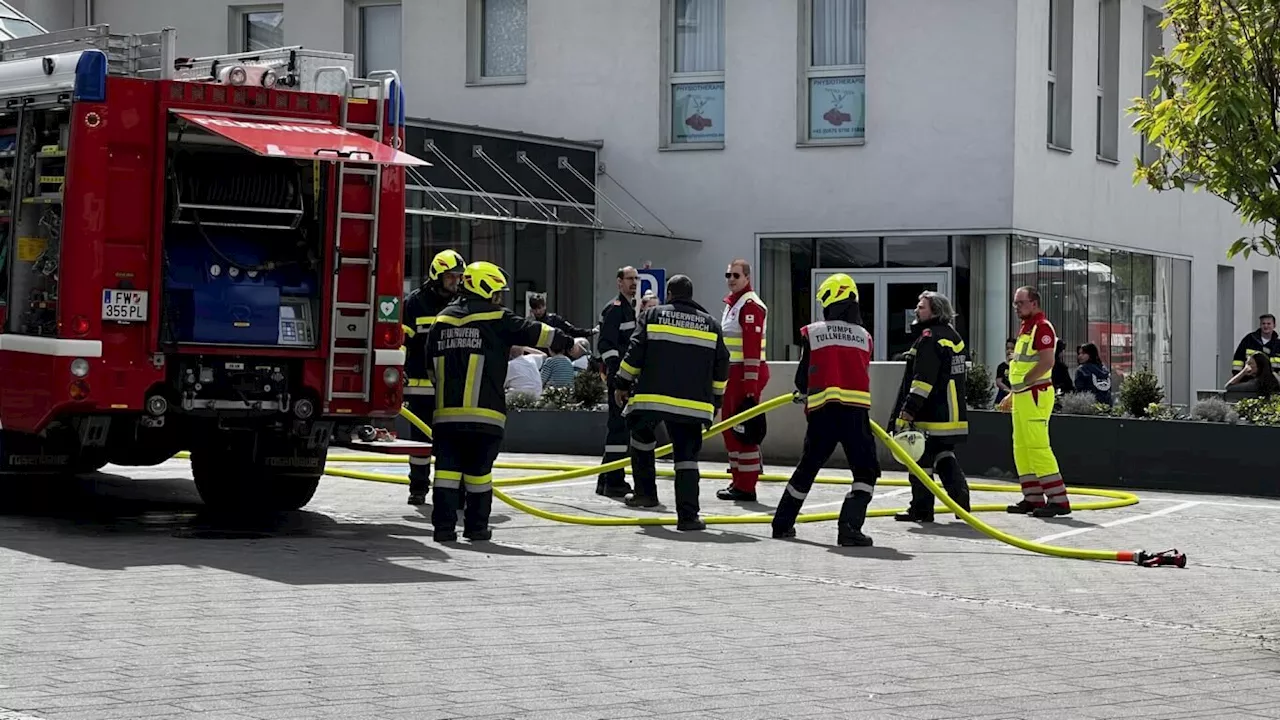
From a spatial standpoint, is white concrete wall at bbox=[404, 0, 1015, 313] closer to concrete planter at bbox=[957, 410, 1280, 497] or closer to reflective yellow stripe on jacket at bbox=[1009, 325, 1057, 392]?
concrete planter at bbox=[957, 410, 1280, 497]

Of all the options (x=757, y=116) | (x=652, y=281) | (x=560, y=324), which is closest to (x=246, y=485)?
(x=560, y=324)

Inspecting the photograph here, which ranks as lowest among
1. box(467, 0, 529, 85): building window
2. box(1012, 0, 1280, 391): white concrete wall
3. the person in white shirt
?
the person in white shirt

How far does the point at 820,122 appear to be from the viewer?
→ 27.6 m

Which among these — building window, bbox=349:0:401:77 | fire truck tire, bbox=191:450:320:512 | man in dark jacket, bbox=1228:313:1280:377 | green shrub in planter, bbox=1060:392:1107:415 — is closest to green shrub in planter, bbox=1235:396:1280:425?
green shrub in planter, bbox=1060:392:1107:415

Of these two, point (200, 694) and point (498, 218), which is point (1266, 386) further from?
point (200, 694)

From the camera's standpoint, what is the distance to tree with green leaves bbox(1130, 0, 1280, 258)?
12664 millimetres

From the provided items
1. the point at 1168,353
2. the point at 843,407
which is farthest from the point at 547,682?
the point at 1168,353

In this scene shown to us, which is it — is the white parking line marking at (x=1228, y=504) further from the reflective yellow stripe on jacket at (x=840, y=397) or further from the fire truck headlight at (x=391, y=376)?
the fire truck headlight at (x=391, y=376)

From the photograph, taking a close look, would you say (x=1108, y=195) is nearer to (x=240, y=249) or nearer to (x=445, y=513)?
(x=445, y=513)

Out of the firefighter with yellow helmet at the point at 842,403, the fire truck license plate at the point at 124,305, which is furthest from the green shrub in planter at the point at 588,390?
the fire truck license plate at the point at 124,305

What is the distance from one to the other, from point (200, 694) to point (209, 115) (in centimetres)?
595

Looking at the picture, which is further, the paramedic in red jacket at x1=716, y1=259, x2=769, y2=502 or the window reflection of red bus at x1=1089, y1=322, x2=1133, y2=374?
the window reflection of red bus at x1=1089, y1=322, x2=1133, y2=374

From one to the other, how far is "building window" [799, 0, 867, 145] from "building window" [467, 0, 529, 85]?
459 centimetres

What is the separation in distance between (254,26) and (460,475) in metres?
21.1
